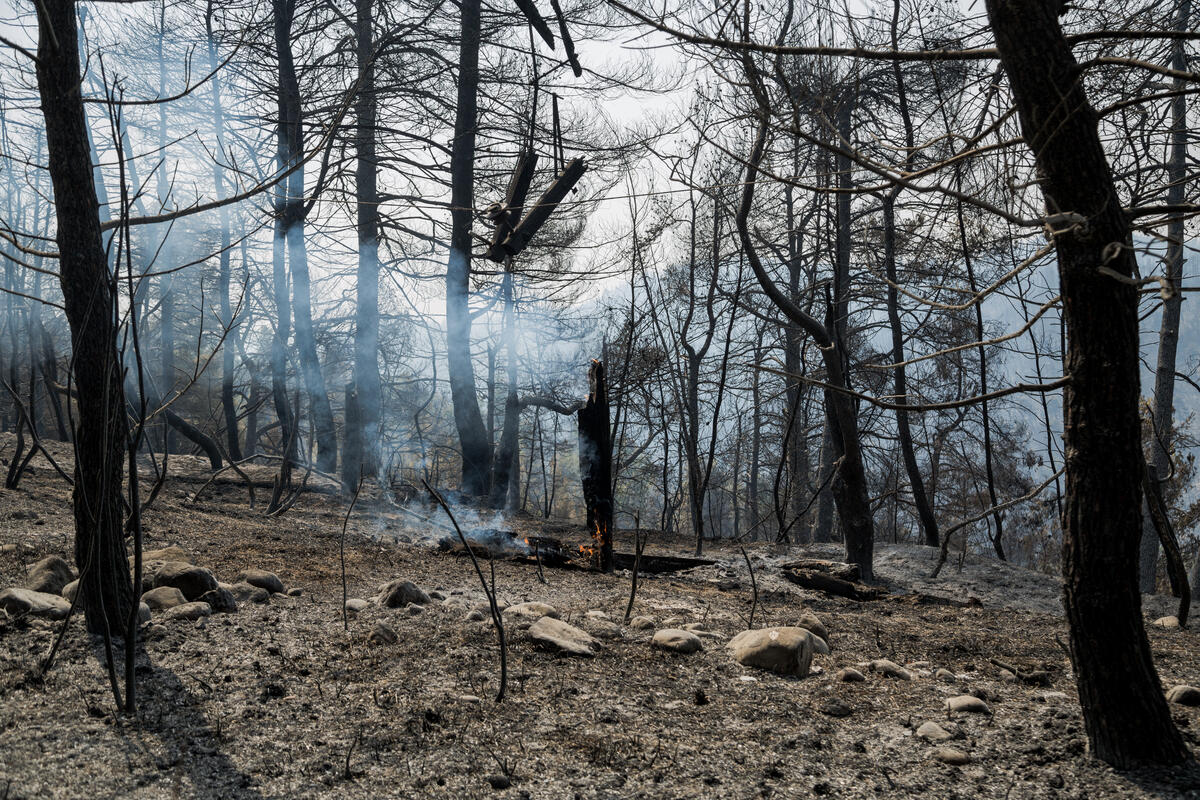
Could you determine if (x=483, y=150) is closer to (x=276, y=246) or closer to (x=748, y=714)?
(x=276, y=246)

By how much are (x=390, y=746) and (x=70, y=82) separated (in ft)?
8.75

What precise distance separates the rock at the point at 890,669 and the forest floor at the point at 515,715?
0.10 metres

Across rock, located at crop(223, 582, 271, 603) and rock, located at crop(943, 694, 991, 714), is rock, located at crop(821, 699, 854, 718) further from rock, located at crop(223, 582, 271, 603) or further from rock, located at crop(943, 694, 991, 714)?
rock, located at crop(223, 582, 271, 603)

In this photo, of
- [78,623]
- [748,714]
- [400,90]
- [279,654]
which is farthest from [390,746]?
[400,90]

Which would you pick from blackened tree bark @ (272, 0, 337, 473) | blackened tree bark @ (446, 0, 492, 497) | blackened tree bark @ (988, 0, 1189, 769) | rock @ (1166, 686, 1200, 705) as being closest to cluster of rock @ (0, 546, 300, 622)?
blackened tree bark @ (988, 0, 1189, 769)

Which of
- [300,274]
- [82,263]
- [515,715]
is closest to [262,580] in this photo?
[82,263]

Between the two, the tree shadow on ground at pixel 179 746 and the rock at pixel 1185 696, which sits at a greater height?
the rock at pixel 1185 696

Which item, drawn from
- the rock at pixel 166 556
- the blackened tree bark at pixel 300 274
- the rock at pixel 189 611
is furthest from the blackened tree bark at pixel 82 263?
the blackened tree bark at pixel 300 274

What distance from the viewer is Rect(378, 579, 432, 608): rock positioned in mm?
4004

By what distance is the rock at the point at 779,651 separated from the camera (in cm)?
320

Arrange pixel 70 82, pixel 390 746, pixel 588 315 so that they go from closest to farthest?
pixel 390 746 → pixel 70 82 → pixel 588 315

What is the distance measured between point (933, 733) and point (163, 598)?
3.24m

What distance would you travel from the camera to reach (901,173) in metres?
2.35

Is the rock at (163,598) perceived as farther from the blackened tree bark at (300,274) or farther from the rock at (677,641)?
the blackened tree bark at (300,274)
